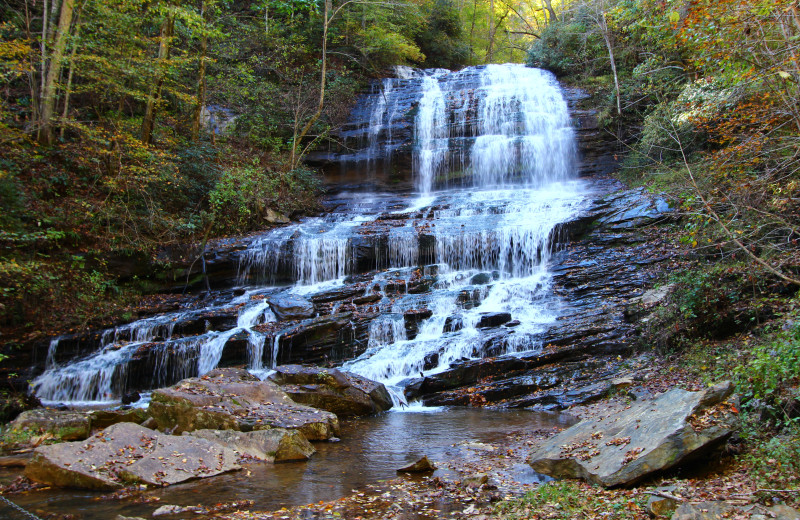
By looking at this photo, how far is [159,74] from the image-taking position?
44.3 ft

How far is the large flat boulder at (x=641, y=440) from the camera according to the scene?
13.3 feet

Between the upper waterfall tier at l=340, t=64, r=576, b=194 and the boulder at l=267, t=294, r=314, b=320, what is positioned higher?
the upper waterfall tier at l=340, t=64, r=576, b=194

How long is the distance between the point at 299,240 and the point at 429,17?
20.6 metres

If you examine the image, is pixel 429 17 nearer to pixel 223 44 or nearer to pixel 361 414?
pixel 223 44

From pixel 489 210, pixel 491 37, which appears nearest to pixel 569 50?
pixel 491 37

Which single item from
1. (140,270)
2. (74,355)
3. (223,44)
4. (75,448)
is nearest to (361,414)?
(75,448)

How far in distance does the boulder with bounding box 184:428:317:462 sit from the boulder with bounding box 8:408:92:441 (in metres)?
1.99

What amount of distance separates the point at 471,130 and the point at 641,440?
18147 millimetres

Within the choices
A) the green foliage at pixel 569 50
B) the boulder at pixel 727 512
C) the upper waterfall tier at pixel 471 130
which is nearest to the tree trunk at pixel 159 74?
the upper waterfall tier at pixel 471 130

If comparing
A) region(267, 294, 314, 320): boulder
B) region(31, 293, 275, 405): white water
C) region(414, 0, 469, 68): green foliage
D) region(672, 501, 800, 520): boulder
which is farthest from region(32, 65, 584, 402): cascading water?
region(672, 501, 800, 520): boulder

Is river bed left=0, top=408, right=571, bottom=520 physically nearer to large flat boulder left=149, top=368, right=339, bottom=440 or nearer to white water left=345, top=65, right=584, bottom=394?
large flat boulder left=149, top=368, right=339, bottom=440

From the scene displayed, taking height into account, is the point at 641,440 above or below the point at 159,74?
below

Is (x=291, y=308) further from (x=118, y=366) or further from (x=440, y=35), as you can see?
(x=440, y=35)

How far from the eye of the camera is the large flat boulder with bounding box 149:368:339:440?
21.8 ft
